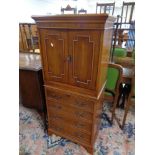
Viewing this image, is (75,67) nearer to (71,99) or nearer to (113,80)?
(71,99)

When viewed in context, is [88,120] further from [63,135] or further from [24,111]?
[24,111]

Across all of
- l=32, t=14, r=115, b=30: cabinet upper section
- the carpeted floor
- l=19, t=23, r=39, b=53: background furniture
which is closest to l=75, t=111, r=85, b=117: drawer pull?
the carpeted floor

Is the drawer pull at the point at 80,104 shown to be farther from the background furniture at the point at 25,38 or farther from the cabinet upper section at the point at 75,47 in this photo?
the background furniture at the point at 25,38

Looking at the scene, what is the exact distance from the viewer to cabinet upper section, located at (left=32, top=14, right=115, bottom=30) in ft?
3.28

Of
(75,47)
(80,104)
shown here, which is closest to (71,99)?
(80,104)

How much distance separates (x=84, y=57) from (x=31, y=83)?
41.1 inches

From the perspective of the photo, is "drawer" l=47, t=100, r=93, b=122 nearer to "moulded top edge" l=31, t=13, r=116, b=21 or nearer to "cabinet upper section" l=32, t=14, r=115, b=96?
"cabinet upper section" l=32, t=14, r=115, b=96

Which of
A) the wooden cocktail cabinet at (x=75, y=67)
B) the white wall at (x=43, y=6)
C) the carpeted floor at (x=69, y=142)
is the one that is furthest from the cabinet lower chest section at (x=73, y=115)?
the white wall at (x=43, y=6)

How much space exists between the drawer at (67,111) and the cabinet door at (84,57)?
0.98ft

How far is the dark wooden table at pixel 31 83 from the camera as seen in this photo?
1848mm

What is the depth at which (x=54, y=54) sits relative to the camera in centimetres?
132
